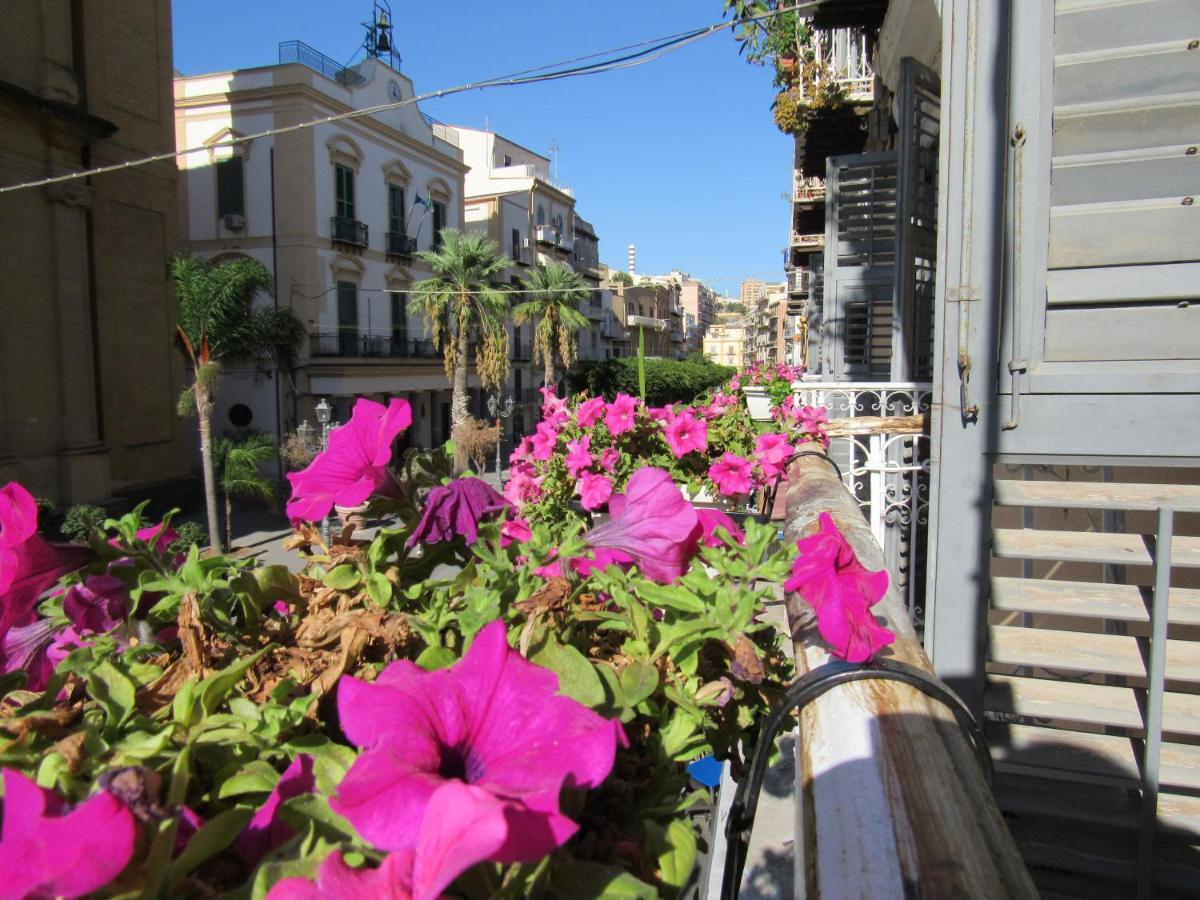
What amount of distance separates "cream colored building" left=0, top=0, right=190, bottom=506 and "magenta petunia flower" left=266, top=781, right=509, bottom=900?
1642 cm

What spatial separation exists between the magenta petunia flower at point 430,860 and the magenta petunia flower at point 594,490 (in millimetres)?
2025

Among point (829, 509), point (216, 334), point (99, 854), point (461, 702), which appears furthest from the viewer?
point (216, 334)

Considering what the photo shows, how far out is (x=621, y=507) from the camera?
1.12m

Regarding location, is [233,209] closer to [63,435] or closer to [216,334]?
[216,334]

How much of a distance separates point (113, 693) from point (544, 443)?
2.17 m

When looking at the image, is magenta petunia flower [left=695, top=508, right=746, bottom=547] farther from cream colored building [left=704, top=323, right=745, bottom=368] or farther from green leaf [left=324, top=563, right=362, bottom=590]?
cream colored building [left=704, top=323, right=745, bottom=368]

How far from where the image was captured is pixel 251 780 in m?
0.59

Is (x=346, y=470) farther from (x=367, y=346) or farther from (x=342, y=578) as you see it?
(x=367, y=346)

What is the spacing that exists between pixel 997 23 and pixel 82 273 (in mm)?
17206

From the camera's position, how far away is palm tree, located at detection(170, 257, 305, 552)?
16.0 m

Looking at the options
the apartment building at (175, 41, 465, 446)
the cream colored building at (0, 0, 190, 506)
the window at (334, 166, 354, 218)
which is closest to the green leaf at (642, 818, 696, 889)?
the cream colored building at (0, 0, 190, 506)

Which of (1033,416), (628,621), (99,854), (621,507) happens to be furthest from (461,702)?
(1033,416)

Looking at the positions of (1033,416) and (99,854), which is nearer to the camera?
(99,854)

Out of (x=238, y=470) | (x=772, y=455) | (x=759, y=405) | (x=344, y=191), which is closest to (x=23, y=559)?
(x=772, y=455)
